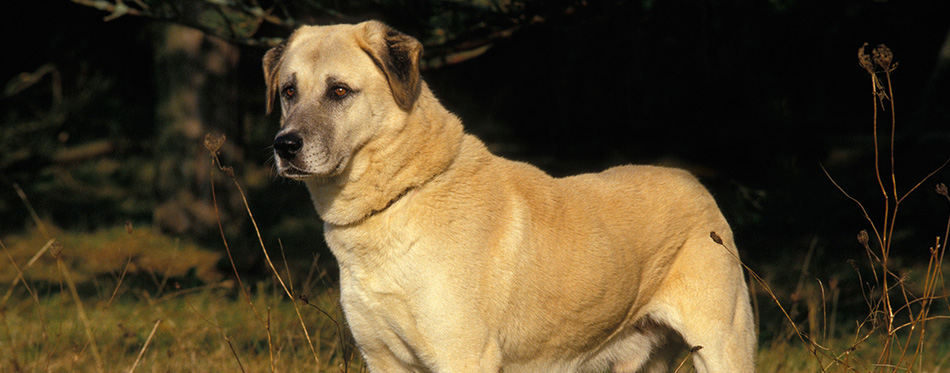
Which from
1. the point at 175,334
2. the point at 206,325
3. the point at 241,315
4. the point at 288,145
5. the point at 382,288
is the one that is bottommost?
the point at 241,315

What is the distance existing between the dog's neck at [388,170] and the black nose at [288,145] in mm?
243

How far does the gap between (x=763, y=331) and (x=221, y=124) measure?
5.43m

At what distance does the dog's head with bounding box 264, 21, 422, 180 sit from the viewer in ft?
9.77

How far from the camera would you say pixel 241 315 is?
228 inches

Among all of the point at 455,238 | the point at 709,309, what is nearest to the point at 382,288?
the point at 455,238

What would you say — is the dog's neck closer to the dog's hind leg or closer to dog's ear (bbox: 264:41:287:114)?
dog's ear (bbox: 264:41:287:114)

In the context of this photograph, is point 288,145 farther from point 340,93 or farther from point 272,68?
point 272,68

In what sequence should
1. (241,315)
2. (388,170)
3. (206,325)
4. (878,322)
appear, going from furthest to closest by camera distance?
(241,315) → (206,325) → (878,322) → (388,170)

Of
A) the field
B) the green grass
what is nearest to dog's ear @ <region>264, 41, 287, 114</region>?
the field

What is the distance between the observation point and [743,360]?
364cm

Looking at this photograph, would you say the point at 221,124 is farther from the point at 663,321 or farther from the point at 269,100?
the point at 663,321

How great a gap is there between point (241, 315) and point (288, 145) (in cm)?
317

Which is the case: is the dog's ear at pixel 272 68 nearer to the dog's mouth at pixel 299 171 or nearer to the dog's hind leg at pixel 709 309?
the dog's mouth at pixel 299 171

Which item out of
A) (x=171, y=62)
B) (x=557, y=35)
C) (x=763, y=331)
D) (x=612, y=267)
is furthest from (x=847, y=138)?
(x=612, y=267)
